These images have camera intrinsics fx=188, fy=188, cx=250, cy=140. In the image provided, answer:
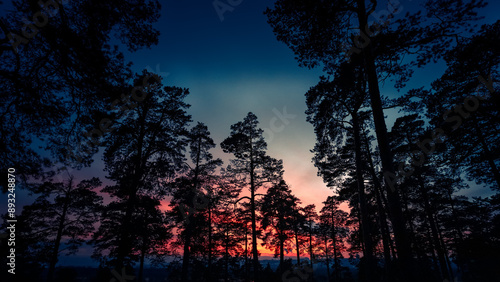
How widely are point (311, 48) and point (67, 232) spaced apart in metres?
25.0

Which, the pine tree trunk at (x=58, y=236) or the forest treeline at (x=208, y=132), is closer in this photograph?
the forest treeline at (x=208, y=132)

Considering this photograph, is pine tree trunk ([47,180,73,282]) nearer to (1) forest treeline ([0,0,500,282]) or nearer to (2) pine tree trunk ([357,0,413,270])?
(1) forest treeline ([0,0,500,282])

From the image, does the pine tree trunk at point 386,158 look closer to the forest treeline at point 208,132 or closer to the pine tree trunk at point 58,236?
the forest treeline at point 208,132

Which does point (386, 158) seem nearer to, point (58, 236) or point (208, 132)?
point (208, 132)

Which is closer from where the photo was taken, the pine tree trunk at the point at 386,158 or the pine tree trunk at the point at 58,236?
the pine tree trunk at the point at 386,158

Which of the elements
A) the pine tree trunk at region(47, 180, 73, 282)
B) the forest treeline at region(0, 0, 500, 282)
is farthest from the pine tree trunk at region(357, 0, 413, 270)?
the pine tree trunk at region(47, 180, 73, 282)

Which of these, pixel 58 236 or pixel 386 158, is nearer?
pixel 386 158

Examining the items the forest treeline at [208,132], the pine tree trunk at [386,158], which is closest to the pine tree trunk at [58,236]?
the forest treeline at [208,132]

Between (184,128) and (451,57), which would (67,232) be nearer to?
(184,128)

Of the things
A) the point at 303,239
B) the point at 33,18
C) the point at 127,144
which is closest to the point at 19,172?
the point at 33,18

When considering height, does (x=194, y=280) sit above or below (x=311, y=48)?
below

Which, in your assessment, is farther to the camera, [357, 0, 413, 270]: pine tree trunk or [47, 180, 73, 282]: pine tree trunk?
[47, 180, 73, 282]: pine tree trunk

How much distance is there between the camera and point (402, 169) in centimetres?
1558

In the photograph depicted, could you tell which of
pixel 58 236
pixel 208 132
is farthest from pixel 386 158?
pixel 58 236
